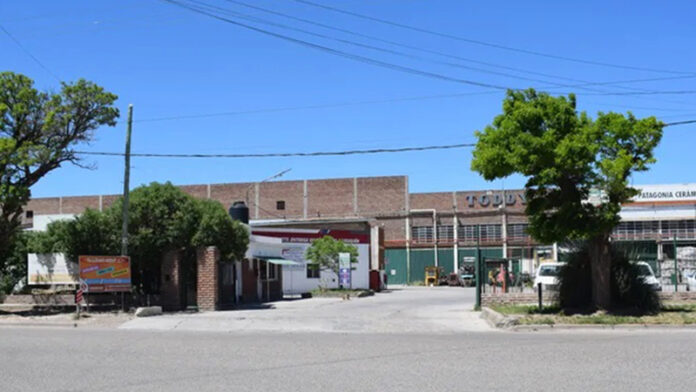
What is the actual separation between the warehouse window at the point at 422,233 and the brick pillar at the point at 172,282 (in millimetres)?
47234

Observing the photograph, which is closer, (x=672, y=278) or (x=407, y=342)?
(x=407, y=342)

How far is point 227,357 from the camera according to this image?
1247 cm

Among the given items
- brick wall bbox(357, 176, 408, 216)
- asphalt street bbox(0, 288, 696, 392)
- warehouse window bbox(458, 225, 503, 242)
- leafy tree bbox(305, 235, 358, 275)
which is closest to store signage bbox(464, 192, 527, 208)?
warehouse window bbox(458, 225, 503, 242)

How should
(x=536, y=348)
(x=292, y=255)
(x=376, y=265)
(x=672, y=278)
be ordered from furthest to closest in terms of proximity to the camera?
(x=376, y=265), (x=292, y=255), (x=672, y=278), (x=536, y=348)

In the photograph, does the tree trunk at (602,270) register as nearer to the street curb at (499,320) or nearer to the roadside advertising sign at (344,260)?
the street curb at (499,320)

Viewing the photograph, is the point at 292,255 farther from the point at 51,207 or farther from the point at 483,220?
the point at 51,207

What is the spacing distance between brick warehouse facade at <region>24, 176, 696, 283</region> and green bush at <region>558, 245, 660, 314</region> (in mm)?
42865

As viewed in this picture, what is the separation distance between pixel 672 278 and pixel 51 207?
74685 millimetres

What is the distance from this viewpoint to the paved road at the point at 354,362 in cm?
952

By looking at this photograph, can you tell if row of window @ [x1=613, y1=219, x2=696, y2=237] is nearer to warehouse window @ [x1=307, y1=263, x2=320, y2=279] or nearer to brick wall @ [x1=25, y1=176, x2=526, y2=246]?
brick wall @ [x1=25, y1=176, x2=526, y2=246]

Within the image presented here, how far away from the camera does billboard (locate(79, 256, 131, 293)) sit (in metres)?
23.8

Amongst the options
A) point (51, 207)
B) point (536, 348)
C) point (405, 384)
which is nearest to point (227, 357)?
point (405, 384)

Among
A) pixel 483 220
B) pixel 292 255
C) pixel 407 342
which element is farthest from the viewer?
pixel 483 220

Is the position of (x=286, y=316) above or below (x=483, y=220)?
below
